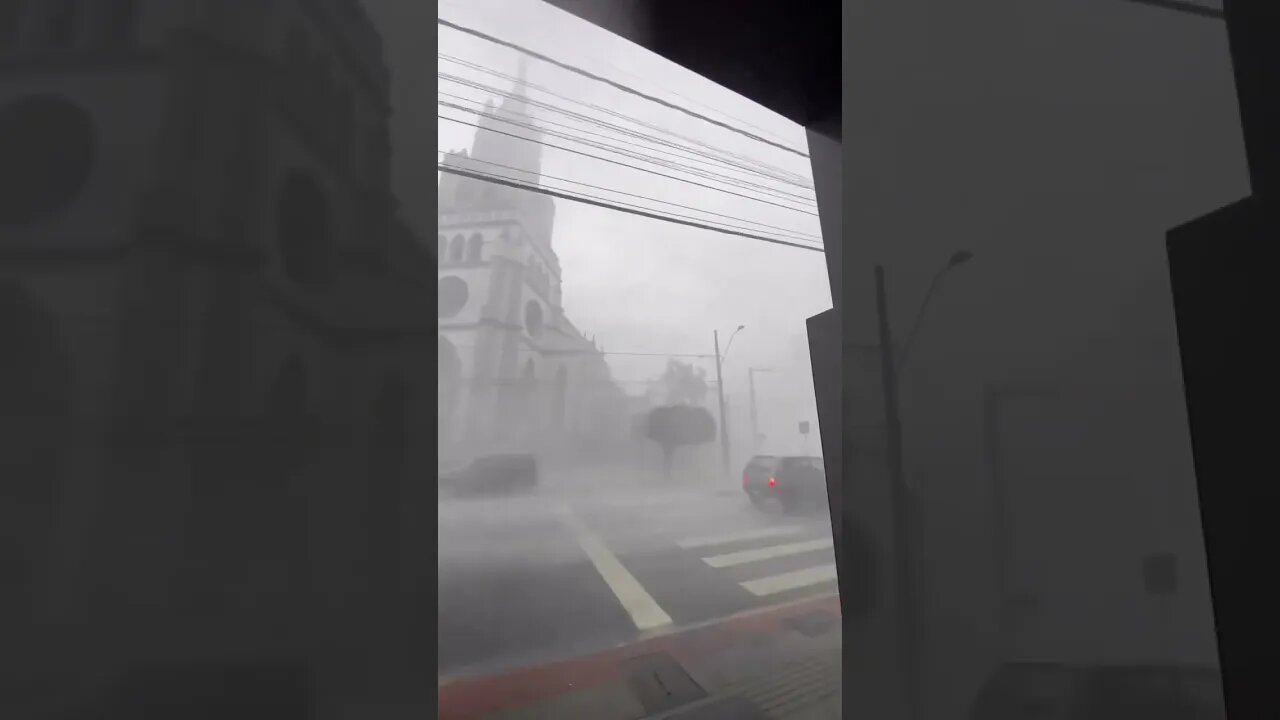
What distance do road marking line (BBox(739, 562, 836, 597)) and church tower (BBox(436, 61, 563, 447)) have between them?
5.85ft

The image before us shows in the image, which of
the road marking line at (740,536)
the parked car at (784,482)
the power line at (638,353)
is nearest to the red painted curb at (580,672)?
the road marking line at (740,536)

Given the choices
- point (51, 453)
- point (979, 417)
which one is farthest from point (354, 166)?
point (979, 417)

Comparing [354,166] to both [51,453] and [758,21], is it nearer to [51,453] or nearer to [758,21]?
[51,453]

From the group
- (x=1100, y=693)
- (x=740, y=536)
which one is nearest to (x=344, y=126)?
(x=1100, y=693)

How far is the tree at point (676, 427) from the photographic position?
148 inches

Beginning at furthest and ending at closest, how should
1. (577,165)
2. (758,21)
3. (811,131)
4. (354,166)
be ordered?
1. (577,165)
2. (811,131)
3. (758,21)
4. (354,166)

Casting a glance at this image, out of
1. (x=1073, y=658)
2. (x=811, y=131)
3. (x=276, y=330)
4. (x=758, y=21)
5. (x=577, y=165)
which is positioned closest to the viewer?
(x=1073, y=658)

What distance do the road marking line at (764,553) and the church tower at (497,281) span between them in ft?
5.04

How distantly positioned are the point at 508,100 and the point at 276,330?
2.57 m

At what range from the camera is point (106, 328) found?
1027 millimetres

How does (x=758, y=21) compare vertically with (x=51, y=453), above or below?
above

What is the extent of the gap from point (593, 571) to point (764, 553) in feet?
4.15

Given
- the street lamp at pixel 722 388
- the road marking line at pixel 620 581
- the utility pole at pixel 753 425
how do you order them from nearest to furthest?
1. the road marking line at pixel 620 581
2. the street lamp at pixel 722 388
3. the utility pole at pixel 753 425

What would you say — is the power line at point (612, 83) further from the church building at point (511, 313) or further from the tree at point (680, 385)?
the tree at point (680, 385)
